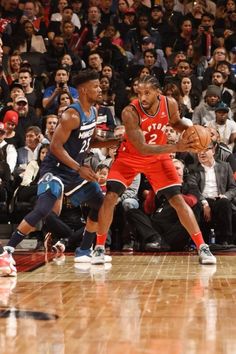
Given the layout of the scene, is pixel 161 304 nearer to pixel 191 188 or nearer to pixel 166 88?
pixel 191 188

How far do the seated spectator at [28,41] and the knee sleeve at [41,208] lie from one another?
23.4 feet

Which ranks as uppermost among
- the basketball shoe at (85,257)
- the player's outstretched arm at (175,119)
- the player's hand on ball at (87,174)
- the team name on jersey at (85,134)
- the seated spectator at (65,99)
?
the seated spectator at (65,99)

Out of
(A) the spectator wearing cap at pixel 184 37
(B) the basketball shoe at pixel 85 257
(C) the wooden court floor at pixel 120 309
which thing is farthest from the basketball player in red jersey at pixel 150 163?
(A) the spectator wearing cap at pixel 184 37

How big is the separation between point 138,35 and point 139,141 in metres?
7.54

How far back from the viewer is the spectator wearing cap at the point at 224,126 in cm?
1048

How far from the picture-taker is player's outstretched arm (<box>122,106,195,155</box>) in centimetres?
628

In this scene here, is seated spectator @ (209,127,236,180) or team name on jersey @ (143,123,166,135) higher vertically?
team name on jersey @ (143,123,166,135)

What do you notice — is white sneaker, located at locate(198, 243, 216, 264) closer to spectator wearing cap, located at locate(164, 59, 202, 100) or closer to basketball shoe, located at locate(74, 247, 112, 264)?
basketball shoe, located at locate(74, 247, 112, 264)

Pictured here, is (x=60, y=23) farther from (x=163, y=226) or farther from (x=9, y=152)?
(x=163, y=226)

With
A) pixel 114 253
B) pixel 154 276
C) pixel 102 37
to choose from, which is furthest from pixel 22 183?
pixel 102 37

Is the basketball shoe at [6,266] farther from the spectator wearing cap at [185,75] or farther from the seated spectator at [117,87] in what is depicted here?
the spectator wearing cap at [185,75]

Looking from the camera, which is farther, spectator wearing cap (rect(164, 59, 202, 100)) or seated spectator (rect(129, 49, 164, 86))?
seated spectator (rect(129, 49, 164, 86))

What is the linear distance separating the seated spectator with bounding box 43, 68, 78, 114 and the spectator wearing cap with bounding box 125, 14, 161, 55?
2.38m

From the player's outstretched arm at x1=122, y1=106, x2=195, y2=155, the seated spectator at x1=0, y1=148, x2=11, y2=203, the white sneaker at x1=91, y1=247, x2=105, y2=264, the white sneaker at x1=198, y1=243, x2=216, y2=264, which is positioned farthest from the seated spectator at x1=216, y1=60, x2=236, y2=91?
the white sneaker at x1=91, y1=247, x2=105, y2=264
